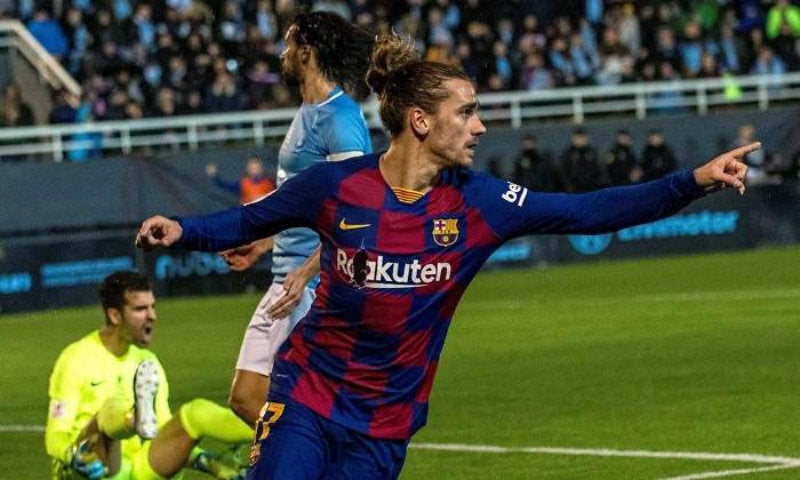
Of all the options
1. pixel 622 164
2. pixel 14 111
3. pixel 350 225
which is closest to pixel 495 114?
pixel 622 164

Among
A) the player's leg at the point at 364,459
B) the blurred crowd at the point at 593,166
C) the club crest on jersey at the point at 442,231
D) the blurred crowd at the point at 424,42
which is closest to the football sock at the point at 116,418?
the player's leg at the point at 364,459

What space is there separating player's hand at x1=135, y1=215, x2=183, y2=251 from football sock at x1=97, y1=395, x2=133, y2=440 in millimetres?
2395

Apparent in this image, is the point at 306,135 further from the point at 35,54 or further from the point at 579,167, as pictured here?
the point at 35,54

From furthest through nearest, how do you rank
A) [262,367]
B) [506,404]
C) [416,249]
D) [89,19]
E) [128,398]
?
1. [89,19]
2. [506,404]
3. [128,398]
4. [262,367]
5. [416,249]

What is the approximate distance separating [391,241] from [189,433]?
Result: 2809 millimetres

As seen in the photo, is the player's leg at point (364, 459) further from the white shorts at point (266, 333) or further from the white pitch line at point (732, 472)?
the white pitch line at point (732, 472)

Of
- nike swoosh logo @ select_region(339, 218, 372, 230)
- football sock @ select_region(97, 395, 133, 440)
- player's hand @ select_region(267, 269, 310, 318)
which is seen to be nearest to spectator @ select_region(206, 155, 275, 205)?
football sock @ select_region(97, 395, 133, 440)

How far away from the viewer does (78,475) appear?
27.6 ft

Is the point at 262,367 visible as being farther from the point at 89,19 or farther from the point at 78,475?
the point at 89,19

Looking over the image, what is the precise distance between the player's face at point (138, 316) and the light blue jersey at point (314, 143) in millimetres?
1088

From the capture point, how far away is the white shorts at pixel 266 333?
786cm

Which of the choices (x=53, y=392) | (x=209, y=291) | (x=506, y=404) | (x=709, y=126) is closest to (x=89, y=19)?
(x=209, y=291)

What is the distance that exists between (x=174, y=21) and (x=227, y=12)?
105 centimetres

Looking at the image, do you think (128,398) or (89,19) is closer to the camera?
(128,398)
